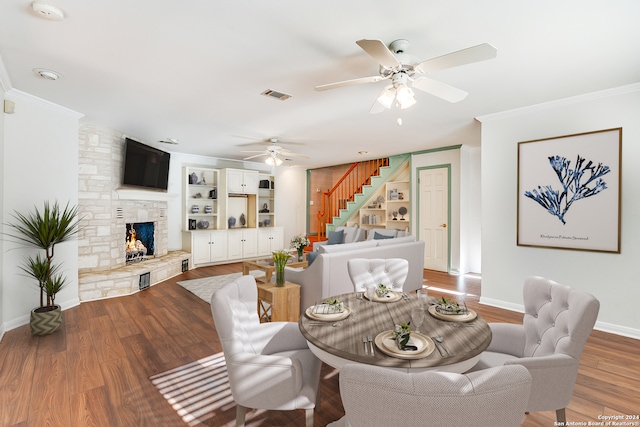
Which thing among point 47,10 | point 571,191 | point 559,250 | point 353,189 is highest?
point 47,10

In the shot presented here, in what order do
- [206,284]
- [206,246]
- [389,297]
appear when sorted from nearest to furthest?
1. [389,297]
2. [206,284]
3. [206,246]

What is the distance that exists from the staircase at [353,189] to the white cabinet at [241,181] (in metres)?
2.36

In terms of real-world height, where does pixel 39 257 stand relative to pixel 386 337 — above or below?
above

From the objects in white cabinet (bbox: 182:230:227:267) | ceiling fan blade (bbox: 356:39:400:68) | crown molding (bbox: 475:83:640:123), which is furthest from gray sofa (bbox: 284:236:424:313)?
white cabinet (bbox: 182:230:227:267)

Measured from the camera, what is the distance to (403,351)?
4.56 ft

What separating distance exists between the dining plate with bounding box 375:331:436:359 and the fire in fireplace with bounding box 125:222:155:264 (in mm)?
5446

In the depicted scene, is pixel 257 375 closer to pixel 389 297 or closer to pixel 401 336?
pixel 401 336

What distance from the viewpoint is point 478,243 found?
6410 mm

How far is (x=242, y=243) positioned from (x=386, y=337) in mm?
6494

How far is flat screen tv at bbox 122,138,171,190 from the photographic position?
16.7 ft

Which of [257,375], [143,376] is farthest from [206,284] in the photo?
[257,375]

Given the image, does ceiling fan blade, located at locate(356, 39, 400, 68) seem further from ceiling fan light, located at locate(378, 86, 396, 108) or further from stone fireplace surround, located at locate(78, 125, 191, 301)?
stone fireplace surround, located at locate(78, 125, 191, 301)

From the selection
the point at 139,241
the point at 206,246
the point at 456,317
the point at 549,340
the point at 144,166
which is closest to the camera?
the point at 549,340

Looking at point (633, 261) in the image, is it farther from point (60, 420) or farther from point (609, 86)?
point (60, 420)
